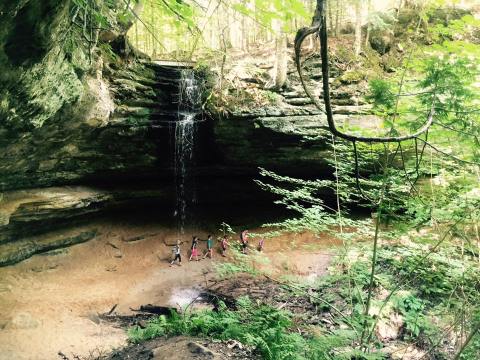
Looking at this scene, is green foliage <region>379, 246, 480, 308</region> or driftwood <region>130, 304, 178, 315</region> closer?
green foliage <region>379, 246, 480, 308</region>

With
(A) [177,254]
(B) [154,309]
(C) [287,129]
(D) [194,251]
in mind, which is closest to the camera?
(B) [154,309]

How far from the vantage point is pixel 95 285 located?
398 inches

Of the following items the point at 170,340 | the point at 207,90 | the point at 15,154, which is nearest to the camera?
the point at 170,340

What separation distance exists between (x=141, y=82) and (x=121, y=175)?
3.24 m

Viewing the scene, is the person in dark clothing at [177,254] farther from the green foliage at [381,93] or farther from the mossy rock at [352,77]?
the green foliage at [381,93]

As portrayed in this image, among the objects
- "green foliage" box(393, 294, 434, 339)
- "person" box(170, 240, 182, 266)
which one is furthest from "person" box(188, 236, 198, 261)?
"green foliage" box(393, 294, 434, 339)

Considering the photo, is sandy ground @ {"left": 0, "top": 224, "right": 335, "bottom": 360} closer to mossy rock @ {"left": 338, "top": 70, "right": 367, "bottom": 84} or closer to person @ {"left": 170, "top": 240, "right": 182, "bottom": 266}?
person @ {"left": 170, "top": 240, "right": 182, "bottom": 266}

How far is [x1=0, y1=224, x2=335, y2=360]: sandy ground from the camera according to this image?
22.8ft

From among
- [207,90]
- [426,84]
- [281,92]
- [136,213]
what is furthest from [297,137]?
[426,84]

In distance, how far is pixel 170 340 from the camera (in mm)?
5203

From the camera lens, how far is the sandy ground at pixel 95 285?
6.96 meters

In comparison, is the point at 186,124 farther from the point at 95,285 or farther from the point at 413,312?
the point at 413,312

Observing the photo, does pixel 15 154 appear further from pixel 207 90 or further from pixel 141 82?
pixel 207 90

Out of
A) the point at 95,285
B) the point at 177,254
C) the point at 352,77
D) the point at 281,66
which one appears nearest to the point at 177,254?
the point at 177,254
